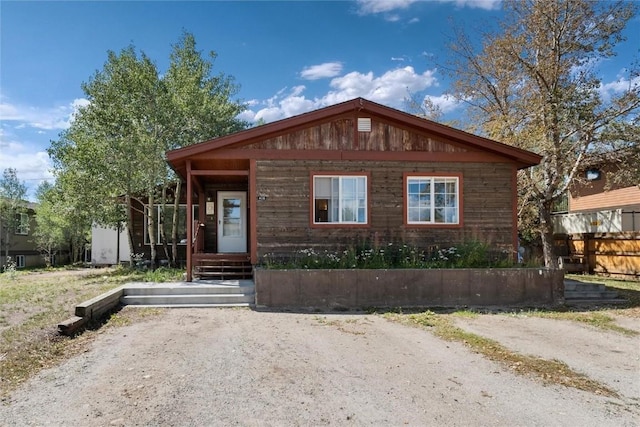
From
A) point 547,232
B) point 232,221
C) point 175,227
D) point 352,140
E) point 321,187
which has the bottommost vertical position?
point 547,232

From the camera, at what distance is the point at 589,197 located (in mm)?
21078

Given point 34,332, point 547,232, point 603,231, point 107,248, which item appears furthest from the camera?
point 107,248

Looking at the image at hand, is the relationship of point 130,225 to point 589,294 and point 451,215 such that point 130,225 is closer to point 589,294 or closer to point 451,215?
point 451,215

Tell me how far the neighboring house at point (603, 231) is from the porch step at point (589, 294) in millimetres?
4501

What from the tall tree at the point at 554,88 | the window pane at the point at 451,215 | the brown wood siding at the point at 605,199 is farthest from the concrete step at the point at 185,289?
the brown wood siding at the point at 605,199

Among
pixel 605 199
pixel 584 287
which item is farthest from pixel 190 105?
pixel 605 199

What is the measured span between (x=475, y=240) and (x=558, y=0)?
818cm

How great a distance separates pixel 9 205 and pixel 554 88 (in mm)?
27440

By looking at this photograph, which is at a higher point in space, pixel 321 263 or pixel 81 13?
pixel 81 13

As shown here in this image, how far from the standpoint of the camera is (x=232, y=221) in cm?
1381

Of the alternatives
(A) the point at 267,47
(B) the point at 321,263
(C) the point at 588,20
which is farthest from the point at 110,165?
(C) the point at 588,20

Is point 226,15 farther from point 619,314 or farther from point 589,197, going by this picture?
point 589,197

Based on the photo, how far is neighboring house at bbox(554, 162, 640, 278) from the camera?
14977mm

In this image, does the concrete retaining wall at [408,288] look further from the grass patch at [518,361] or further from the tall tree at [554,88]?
the tall tree at [554,88]
